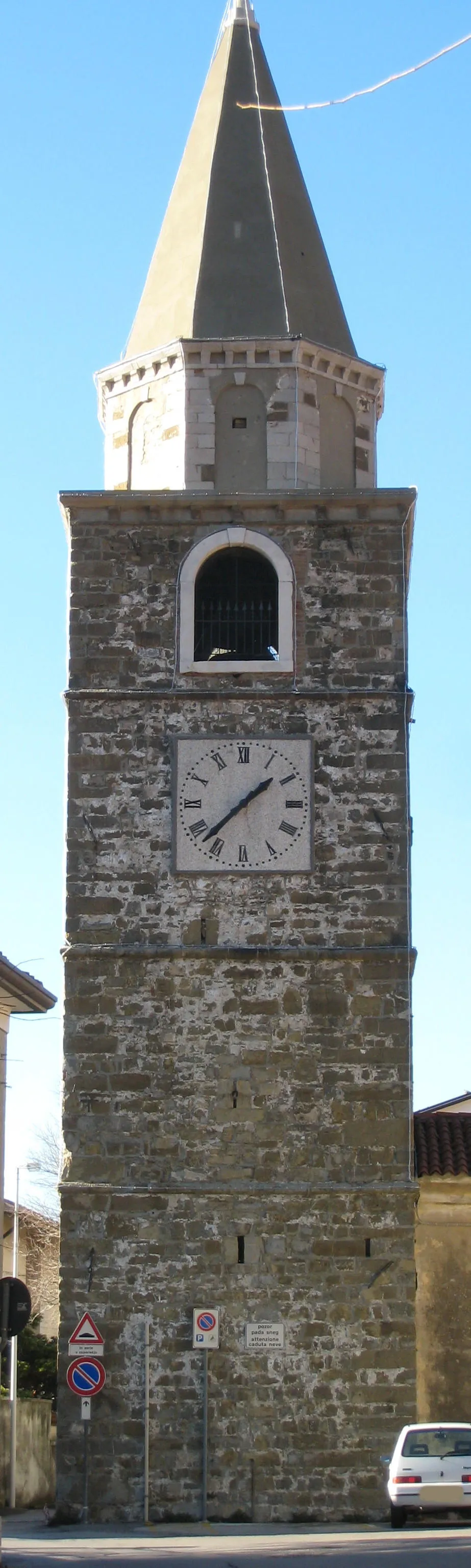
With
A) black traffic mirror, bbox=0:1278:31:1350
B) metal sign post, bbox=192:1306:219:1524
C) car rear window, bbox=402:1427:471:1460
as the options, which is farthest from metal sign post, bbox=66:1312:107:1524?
black traffic mirror, bbox=0:1278:31:1350

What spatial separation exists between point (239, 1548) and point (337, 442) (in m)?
11.4

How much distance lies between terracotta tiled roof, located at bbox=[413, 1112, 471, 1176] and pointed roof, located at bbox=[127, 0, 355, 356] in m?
8.08

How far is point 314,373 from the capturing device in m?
23.0

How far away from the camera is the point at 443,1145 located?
71.9 feet

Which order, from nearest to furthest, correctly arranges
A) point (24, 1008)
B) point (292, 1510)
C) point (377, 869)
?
1. point (292, 1510)
2. point (377, 869)
3. point (24, 1008)

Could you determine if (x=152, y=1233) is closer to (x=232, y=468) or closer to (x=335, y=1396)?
(x=335, y=1396)

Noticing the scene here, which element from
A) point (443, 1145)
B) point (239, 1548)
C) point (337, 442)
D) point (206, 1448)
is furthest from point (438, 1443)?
point (337, 442)

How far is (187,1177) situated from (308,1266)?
1.41m

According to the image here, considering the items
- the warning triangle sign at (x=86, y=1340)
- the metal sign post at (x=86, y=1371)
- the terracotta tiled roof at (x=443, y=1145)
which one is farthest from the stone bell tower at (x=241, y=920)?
the terracotta tiled roof at (x=443, y=1145)

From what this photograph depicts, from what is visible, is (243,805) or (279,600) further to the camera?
(279,600)

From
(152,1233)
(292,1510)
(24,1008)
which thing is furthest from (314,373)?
(292,1510)

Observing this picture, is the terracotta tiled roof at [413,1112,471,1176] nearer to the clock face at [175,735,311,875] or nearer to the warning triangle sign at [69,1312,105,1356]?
the clock face at [175,735,311,875]

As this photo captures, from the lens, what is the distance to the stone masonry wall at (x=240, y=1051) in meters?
20.4

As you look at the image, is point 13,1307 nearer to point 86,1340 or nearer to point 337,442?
point 86,1340
